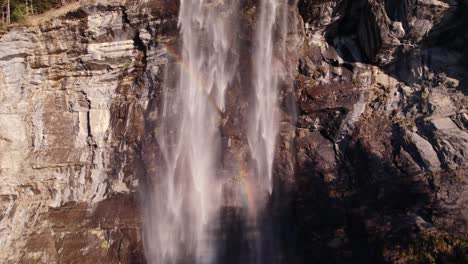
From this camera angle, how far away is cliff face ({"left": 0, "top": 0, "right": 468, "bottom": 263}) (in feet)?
39.2

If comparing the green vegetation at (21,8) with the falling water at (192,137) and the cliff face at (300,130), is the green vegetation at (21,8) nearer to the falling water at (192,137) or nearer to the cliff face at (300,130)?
the cliff face at (300,130)

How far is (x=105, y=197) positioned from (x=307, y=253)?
789 centimetres

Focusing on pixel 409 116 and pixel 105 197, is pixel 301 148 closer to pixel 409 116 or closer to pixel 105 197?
pixel 409 116

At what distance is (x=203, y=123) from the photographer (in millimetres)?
15039

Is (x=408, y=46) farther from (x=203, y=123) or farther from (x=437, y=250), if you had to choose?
(x=203, y=123)

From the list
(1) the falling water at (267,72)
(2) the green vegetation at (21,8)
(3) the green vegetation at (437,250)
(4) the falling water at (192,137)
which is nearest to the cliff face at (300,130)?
(3) the green vegetation at (437,250)

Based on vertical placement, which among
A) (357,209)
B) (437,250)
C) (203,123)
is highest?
(203,123)

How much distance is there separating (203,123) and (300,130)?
3913 millimetres

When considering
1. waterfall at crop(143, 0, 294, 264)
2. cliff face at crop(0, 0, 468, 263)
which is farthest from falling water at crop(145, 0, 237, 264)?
cliff face at crop(0, 0, 468, 263)

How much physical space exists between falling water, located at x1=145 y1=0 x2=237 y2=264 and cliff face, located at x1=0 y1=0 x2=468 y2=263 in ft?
2.11

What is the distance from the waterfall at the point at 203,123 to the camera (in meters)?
13.7

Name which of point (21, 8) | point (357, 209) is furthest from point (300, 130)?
point (21, 8)

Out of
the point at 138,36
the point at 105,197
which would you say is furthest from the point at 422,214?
the point at 138,36

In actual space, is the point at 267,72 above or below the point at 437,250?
above
